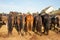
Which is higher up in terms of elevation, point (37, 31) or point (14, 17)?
point (14, 17)

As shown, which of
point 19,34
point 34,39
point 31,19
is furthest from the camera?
point 31,19

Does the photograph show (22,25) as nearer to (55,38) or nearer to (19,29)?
(19,29)

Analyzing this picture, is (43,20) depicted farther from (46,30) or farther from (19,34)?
(19,34)

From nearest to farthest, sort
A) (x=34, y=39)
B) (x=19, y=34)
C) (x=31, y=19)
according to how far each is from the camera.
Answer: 1. (x=34, y=39)
2. (x=19, y=34)
3. (x=31, y=19)

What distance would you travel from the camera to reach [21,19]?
12.7 metres

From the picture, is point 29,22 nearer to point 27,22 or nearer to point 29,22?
point 29,22

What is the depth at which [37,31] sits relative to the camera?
13.5m

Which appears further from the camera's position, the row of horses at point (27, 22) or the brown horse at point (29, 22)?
the brown horse at point (29, 22)

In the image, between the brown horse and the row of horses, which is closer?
the row of horses

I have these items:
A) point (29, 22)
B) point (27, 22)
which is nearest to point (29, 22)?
point (29, 22)

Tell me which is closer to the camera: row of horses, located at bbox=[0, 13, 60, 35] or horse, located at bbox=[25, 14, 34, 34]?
row of horses, located at bbox=[0, 13, 60, 35]

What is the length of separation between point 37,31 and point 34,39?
231cm

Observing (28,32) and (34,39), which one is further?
(28,32)

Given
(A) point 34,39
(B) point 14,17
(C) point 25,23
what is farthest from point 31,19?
(A) point 34,39
